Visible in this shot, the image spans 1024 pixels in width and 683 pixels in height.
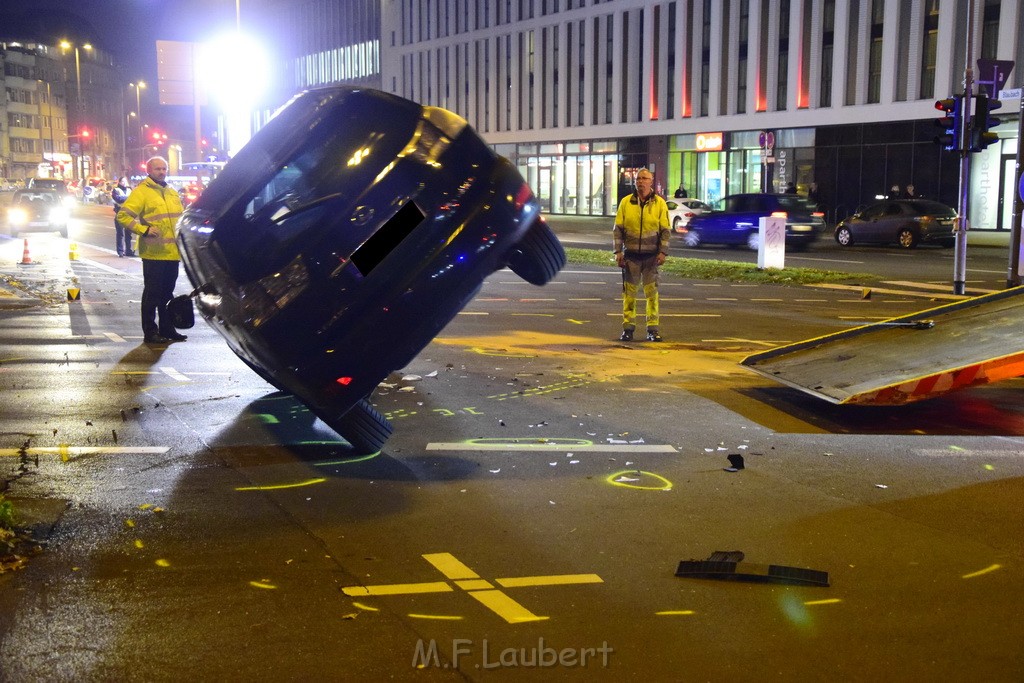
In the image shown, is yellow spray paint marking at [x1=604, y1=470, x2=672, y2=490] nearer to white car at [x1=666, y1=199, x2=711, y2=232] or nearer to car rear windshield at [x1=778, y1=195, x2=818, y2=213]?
car rear windshield at [x1=778, y1=195, x2=818, y2=213]

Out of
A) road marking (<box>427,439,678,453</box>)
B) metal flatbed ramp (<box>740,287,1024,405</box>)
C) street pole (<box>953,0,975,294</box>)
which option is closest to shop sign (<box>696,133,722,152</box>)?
street pole (<box>953,0,975,294</box>)

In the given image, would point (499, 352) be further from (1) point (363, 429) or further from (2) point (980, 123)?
(2) point (980, 123)

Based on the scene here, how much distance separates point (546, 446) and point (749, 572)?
2.76 meters

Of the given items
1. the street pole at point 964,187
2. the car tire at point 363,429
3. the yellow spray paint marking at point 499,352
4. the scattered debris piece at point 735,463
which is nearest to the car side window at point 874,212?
the street pole at point 964,187

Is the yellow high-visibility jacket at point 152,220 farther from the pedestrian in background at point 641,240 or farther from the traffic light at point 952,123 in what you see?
the traffic light at point 952,123

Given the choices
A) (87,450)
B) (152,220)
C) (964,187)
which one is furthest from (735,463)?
(964,187)

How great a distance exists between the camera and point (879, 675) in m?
4.12

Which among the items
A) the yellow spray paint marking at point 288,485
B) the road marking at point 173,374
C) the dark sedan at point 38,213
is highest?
the dark sedan at point 38,213

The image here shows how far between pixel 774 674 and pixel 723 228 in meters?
30.3

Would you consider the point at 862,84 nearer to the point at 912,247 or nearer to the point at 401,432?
the point at 912,247

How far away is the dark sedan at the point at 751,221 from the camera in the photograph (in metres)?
32.2

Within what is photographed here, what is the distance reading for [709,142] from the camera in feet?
172

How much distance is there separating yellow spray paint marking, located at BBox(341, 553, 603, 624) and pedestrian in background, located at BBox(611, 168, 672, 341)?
26.4ft

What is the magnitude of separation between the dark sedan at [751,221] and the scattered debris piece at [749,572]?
27.1m
